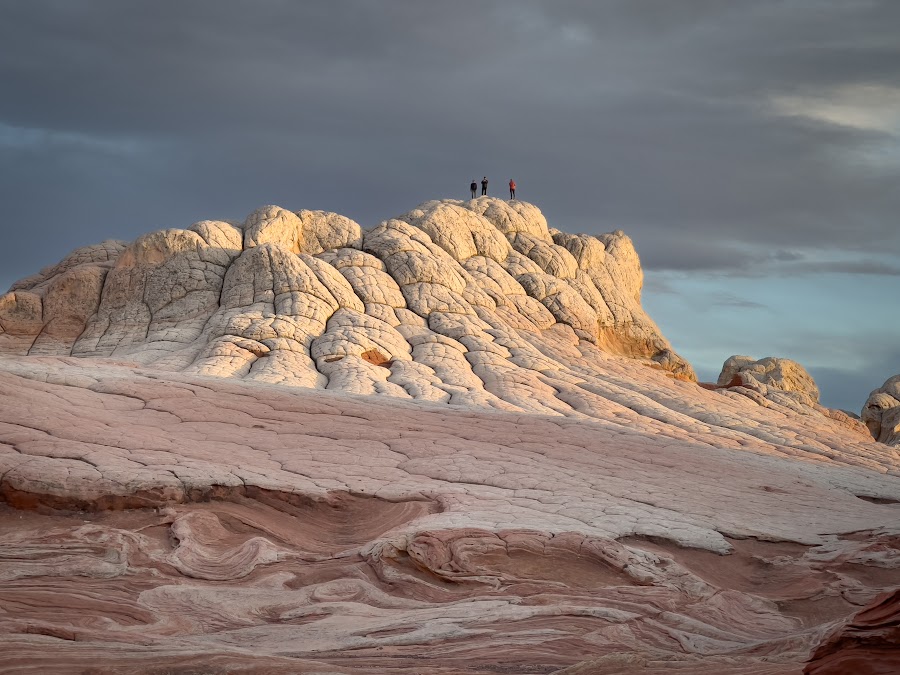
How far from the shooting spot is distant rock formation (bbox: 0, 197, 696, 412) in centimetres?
3309

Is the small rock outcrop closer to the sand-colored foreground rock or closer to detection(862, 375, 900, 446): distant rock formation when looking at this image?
detection(862, 375, 900, 446): distant rock formation

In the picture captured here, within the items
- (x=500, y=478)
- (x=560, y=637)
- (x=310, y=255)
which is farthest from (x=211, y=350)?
(x=560, y=637)

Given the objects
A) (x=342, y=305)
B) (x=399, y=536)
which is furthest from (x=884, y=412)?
(x=399, y=536)

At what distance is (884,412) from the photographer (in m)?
56.9

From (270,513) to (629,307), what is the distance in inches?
1459

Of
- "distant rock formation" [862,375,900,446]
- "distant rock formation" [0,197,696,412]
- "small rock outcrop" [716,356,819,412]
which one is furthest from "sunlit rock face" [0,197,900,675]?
"distant rock formation" [862,375,900,446]

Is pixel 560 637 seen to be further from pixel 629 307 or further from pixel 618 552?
pixel 629 307

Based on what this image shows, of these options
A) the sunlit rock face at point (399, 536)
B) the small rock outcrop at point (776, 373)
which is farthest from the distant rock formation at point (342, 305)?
the small rock outcrop at point (776, 373)

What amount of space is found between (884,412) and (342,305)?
37.1 meters

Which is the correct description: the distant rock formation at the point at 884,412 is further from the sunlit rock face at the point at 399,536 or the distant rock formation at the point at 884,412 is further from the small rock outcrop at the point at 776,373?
the sunlit rock face at the point at 399,536

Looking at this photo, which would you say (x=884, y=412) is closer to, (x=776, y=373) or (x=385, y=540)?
(x=776, y=373)

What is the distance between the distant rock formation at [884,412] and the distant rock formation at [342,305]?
1646 cm

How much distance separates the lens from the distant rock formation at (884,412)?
54.2 meters

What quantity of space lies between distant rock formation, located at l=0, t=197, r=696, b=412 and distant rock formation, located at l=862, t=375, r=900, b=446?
16.5 m
